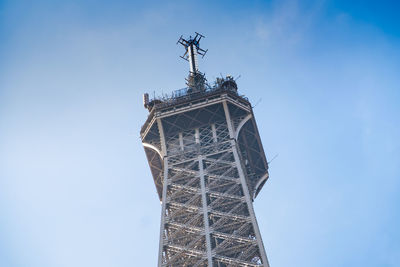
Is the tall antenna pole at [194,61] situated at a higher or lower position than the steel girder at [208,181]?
higher

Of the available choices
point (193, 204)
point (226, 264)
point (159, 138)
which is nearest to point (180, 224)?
point (193, 204)

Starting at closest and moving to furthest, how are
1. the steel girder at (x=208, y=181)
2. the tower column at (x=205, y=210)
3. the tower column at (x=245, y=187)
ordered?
1. the tower column at (x=245, y=187)
2. the tower column at (x=205, y=210)
3. the steel girder at (x=208, y=181)

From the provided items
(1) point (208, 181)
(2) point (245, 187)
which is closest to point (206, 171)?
(1) point (208, 181)

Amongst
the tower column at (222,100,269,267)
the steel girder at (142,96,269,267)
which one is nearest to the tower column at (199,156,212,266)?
the steel girder at (142,96,269,267)

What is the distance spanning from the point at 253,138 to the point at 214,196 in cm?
1479

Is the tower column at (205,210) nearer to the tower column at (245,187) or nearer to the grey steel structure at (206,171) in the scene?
the grey steel structure at (206,171)

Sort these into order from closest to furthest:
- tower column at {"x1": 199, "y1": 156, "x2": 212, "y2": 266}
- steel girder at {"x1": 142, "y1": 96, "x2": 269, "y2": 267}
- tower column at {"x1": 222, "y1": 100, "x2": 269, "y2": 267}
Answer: tower column at {"x1": 222, "y1": 100, "x2": 269, "y2": 267}
tower column at {"x1": 199, "y1": 156, "x2": 212, "y2": 266}
steel girder at {"x1": 142, "y1": 96, "x2": 269, "y2": 267}

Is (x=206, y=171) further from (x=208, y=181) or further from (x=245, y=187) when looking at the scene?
(x=245, y=187)

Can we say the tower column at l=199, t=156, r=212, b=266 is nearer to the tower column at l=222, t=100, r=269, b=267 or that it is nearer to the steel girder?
the steel girder

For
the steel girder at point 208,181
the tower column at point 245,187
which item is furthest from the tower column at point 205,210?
the tower column at point 245,187

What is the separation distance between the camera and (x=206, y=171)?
214ft

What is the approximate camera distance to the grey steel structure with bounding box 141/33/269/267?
55594mm

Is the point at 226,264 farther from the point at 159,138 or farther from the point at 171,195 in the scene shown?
the point at 159,138

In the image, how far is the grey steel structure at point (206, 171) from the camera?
5559cm
